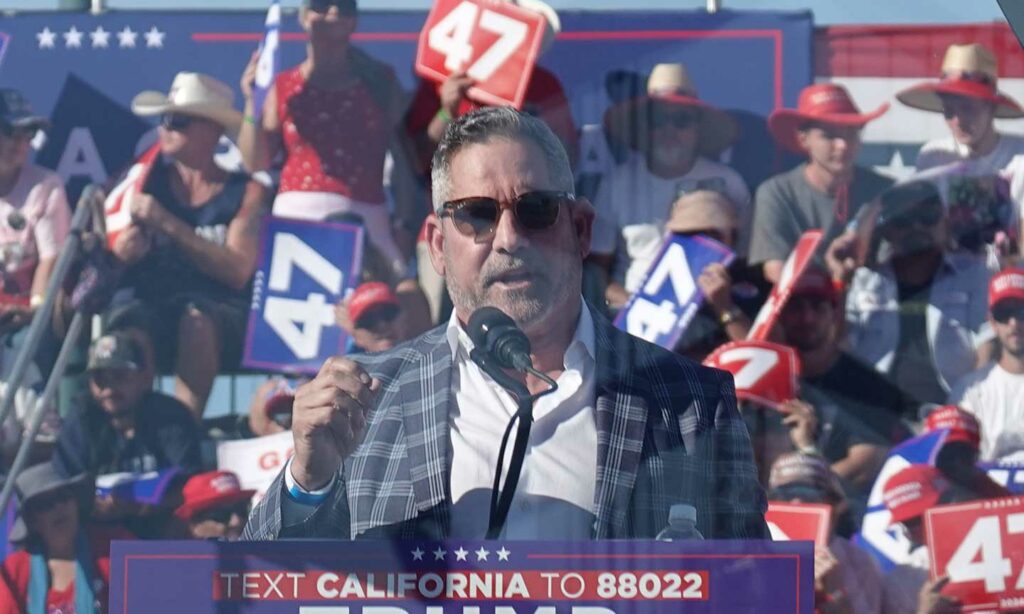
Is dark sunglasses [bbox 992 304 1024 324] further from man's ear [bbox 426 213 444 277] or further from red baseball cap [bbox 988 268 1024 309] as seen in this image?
man's ear [bbox 426 213 444 277]

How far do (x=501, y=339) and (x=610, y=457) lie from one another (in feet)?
0.61

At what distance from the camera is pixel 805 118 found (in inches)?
101

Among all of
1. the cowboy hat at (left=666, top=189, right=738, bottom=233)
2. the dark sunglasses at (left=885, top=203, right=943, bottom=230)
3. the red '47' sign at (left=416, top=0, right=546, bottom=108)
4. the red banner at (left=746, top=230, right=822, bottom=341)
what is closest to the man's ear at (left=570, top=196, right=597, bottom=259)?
the red '47' sign at (left=416, top=0, right=546, bottom=108)

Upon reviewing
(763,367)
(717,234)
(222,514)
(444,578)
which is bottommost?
(444,578)

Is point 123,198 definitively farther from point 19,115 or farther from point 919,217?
point 919,217

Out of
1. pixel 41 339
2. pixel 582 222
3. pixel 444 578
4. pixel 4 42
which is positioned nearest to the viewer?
pixel 444 578

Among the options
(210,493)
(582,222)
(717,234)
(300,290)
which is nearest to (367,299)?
(300,290)

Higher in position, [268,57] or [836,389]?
[268,57]

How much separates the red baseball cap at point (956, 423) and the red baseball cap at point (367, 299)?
1.03 metres

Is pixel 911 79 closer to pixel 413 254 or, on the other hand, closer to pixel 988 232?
pixel 988 232

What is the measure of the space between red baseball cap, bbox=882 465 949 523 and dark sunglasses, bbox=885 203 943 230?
0.45 m

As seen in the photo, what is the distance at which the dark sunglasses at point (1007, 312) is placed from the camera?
2.70 m

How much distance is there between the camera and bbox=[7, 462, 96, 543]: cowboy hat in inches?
97.3

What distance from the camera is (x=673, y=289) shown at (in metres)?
2.57
